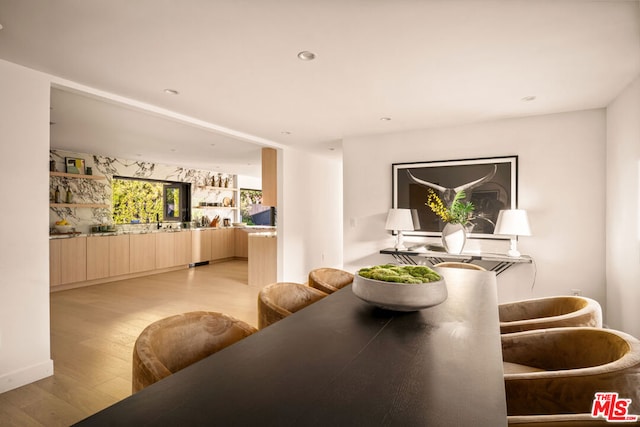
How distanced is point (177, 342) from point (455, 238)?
3275mm

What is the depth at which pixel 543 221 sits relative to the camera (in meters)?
3.77

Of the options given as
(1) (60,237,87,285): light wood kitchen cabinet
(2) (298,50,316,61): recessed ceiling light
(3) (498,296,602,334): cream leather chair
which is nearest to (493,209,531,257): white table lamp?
(3) (498,296,602,334): cream leather chair

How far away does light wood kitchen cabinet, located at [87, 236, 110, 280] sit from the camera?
5535 mm

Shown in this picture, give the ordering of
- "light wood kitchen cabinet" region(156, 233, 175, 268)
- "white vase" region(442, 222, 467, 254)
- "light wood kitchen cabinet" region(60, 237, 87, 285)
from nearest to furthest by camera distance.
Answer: "white vase" region(442, 222, 467, 254), "light wood kitchen cabinet" region(60, 237, 87, 285), "light wood kitchen cabinet" region(156, 233, 175, 268)

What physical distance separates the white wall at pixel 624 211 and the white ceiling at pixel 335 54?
24 centimetres

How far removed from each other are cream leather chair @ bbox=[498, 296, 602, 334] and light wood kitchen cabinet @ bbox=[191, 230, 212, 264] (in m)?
6.60

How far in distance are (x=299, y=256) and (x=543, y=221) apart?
144 inches

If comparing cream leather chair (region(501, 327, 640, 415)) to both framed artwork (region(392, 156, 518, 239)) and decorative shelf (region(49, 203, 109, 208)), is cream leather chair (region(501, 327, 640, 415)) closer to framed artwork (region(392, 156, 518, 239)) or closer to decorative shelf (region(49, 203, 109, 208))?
framed artwork (region(392, 156, 518, 239))

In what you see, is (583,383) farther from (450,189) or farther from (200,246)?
(200,246)

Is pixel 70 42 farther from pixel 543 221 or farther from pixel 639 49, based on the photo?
pixel 543 221

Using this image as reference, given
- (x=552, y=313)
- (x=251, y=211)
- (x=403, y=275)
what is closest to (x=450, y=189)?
(x=552, y=313)

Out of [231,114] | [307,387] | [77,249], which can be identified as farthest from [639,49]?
[77,249]

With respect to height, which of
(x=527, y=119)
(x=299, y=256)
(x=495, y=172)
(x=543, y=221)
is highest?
(x=527, y=119)

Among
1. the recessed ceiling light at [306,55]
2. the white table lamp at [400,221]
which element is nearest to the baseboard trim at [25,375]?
the recessed ceiling light at [306,55]
